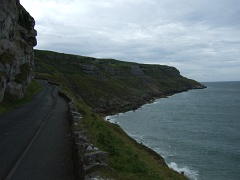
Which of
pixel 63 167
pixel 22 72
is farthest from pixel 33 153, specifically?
pixel 22 72

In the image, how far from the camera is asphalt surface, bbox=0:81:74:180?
523 inches

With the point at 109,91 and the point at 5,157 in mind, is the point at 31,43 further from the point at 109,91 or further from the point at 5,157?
the point at 5,157

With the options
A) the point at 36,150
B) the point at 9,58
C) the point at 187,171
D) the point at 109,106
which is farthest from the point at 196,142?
the point at 109,106

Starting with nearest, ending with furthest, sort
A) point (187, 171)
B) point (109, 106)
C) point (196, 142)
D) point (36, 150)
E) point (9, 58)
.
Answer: point (36, 150)
point (187, 171)
point (9, 58)
point (196, 142)
point (109, 106)

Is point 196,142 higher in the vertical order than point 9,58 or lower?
lower

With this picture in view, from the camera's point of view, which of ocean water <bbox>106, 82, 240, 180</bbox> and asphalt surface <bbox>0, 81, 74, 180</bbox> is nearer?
asphalt surface <bbox>0, 81, 74, 180</bbox>

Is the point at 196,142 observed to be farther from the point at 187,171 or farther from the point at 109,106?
the point at 109,106

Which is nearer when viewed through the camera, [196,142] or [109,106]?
[196,142]

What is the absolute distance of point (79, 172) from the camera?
12.4 m

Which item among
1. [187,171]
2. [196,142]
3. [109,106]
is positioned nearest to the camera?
[187,171]

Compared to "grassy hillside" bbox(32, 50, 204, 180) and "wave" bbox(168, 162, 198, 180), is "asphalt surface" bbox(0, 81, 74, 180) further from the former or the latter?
"wave" bbox(168, 162, 198, 180)

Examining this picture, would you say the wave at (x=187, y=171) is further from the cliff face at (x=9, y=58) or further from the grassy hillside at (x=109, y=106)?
the cliff face at (x=9, y=58)

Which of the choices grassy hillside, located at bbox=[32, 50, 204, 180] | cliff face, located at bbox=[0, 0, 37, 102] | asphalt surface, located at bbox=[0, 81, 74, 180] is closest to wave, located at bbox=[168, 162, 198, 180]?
grassy hillside, located at bbox=[32, 50, 204, 180]

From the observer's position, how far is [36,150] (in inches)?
680
